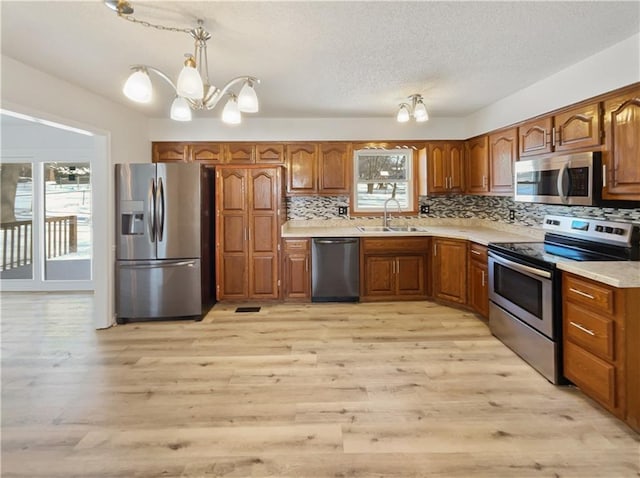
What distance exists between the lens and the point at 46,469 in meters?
1.82

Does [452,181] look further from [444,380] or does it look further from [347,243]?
[444,380]

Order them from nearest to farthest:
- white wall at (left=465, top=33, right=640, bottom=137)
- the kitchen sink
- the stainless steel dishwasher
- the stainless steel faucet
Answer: white wall at (left=465, top=33, right=640, bottom=137) < the stainless steel dishwasher < the kitchen sink < the stainless steel faucet

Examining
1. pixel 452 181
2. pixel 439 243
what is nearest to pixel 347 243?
pixel 439 243

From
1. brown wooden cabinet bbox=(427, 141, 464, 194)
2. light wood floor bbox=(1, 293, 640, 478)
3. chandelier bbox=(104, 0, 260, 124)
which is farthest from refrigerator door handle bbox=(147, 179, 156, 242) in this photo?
brown wooden cabinet bbox=(427, 141, 464, 194)

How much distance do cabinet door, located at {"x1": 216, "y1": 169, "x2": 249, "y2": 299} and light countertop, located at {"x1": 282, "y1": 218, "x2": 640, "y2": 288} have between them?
548 millimetres

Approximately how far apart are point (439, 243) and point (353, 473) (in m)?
3.19

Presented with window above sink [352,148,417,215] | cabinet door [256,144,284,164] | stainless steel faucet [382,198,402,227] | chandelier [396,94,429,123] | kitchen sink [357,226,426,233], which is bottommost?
kitchen sink [357,226,426,233]

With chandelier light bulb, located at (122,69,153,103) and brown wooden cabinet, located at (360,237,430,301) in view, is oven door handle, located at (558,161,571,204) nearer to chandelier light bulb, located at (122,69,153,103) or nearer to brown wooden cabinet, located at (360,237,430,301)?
brown wooden cabinet, located at (360,237,430,301)

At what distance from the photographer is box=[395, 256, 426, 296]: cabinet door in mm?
4637

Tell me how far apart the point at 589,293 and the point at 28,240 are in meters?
6.74

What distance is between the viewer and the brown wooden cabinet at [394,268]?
15.1 feet

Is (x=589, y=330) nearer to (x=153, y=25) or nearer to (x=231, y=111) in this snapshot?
(x=231, y=111)

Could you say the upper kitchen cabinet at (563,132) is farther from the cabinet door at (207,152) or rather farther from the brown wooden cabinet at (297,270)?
the cabinet door at (207,152)

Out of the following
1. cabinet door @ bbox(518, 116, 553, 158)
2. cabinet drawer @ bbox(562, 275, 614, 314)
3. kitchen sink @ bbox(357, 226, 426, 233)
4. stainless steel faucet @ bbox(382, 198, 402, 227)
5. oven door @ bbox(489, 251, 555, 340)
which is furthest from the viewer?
stainless steel faucet @ bbox(382, 198, 402, 227)
